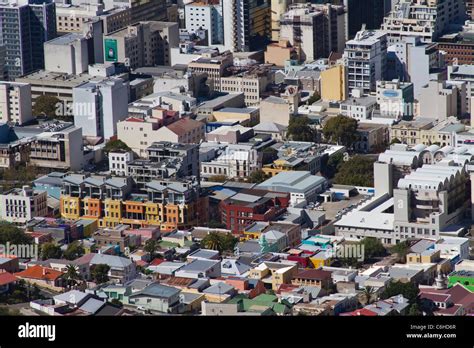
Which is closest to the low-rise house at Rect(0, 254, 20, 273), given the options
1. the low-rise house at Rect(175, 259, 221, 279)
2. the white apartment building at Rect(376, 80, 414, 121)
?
the low-rise house at Rect(175, 259, 221, 279)

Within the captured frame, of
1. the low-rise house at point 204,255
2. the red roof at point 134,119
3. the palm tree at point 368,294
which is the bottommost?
the low-rise house at point 204,255

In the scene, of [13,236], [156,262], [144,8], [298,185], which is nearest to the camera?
[156,262]

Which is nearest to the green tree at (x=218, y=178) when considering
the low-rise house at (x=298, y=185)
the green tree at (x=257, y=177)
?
the green tree at (x=257, y=177)

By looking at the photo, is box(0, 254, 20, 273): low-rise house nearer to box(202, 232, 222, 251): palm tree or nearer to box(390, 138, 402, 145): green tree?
box(202, 232, 222, 251): palm tree

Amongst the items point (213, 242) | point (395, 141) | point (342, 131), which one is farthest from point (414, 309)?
point (395, 141)

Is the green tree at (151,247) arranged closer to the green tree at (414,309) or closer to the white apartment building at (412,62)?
the green tree at (414,309)

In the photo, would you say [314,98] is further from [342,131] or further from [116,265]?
[116,265]
